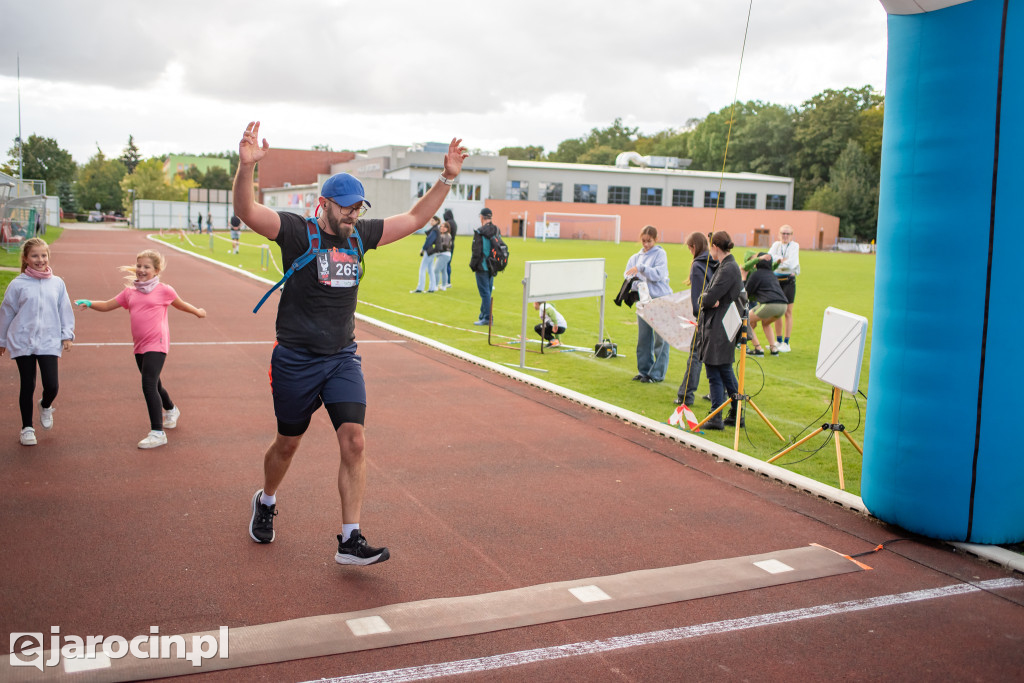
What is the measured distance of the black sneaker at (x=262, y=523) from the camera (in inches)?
203

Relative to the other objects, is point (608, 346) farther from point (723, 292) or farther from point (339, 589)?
point (339, 589)

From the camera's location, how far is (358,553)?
4816 millimetres

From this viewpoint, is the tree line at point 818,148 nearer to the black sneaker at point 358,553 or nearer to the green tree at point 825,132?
the green tree at point 825,132

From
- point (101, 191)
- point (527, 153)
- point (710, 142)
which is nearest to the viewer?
point (710, 142)

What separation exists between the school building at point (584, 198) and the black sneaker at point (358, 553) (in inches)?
2570

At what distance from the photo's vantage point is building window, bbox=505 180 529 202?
84.7 meters

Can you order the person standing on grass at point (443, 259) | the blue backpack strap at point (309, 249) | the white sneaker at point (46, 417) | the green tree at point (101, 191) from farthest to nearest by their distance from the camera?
1. the green tree at point (101, 191)
2. the person standing on grass at point (443, 259)
3. the white sneaker at point (46, 417)
4. the blue backpack strap at point (309, 249)

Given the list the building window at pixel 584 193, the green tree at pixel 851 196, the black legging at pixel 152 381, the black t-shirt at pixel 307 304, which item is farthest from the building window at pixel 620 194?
the black t-shirt at pixel 307 304

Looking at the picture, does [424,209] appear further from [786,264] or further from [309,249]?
[786,264]

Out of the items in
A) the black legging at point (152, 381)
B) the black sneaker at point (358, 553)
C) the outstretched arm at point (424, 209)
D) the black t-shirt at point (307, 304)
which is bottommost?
the black sneaker at point (358, 553)

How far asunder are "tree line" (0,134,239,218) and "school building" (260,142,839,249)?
76.3 ft

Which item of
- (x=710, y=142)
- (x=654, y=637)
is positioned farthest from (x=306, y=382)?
(x=710, y=142)

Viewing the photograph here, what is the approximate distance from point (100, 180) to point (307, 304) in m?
131

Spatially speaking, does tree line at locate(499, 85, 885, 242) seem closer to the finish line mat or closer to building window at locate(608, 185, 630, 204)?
building window at locate(608, 185, 630, 204)
